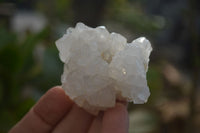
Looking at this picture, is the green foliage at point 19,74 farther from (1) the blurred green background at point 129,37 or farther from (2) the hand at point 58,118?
(2) the hand at point 58,118

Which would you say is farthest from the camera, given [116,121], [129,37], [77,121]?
[129,37]

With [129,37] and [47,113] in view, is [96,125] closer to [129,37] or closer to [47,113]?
[47,113]

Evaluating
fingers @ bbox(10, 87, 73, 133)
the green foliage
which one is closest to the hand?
fingers @ bbox(10, 87, 73, 133)

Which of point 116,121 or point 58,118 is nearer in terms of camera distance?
point 116,121

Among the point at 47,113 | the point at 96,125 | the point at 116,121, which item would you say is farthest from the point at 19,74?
the point at 116,121

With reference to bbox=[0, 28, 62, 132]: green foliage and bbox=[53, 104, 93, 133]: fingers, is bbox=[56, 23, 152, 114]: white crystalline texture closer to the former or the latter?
bbox=[53, 104, 93, 133]: fingers

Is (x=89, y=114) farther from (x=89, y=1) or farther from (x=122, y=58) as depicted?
(x=89, y=1)

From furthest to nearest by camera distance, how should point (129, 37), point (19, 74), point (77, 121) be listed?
1. point (129, 37)
2. point (19, 74)
3. point (77, 121)
